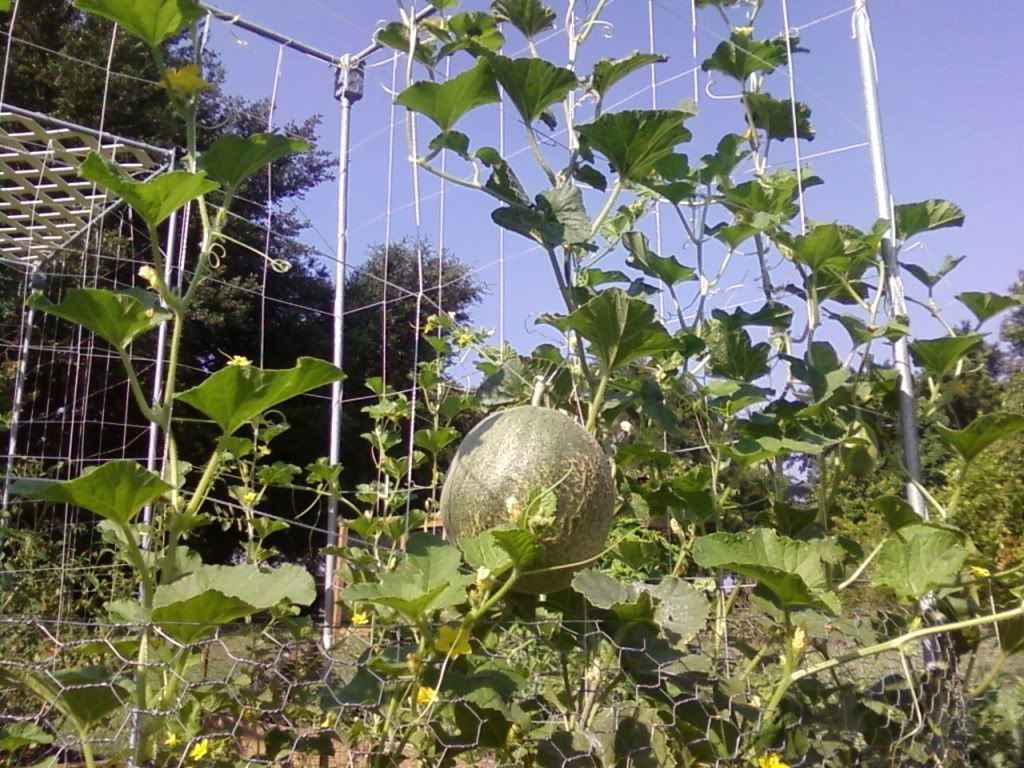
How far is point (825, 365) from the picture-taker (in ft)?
5.96

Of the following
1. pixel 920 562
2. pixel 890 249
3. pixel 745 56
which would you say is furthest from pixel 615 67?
pixel 920 562

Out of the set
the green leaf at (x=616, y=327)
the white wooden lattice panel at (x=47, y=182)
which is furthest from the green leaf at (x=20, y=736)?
the white wooden lattice panel at (x=47, y=182)

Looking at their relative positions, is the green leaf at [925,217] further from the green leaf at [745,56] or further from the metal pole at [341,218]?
the metal pole at [341,218]

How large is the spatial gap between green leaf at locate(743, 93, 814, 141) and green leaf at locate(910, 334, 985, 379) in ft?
2.18

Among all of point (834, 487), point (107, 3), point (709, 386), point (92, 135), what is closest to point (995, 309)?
point (834, 487)

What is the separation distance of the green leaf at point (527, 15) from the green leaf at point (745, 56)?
536 millimetres

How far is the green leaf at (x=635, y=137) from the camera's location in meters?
1.55

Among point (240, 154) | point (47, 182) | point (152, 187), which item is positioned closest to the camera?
point (152, 187)

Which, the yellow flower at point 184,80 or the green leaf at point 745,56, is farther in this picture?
the green leaf at point 745,56

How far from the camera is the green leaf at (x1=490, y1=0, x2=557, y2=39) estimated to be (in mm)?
1837

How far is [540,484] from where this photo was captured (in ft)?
4.33

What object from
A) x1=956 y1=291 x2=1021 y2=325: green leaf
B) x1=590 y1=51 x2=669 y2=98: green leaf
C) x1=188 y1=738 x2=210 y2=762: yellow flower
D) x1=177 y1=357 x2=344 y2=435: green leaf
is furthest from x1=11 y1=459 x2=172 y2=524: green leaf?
x1=956 y1=291 x2=1021 y2=325: green leaf

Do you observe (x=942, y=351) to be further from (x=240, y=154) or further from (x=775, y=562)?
(x=240, y=154)

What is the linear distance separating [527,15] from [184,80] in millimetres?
884
